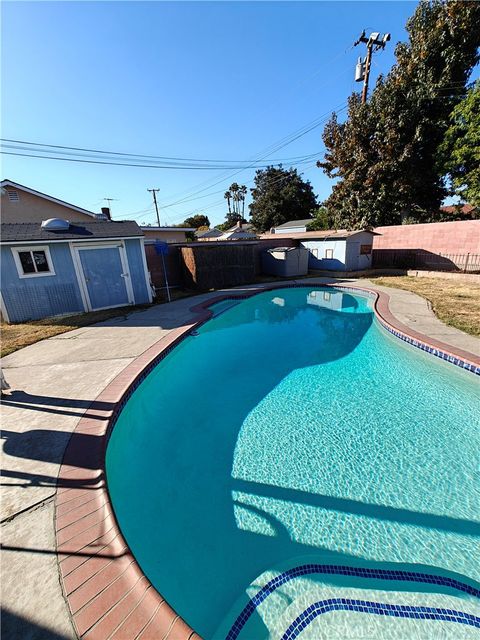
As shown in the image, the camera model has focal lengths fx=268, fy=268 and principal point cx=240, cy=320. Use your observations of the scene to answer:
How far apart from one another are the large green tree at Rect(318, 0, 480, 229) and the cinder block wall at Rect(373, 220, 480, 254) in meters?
1.74

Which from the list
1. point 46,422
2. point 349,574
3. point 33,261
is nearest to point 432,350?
point 349,574

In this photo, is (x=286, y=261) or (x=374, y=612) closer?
(x=374, y=612)

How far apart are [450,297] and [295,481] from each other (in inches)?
397

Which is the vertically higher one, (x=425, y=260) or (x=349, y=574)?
(x=425, y=260)

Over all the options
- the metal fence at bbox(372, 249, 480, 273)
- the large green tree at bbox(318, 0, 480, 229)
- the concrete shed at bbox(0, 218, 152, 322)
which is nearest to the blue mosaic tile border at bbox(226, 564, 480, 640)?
the concrete shed at bbox(0, 218, 152, 322)

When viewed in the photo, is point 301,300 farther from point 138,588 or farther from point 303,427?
point 138,588

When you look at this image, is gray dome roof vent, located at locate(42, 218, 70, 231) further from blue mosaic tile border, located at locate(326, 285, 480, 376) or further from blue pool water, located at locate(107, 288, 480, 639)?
blue mosaic tile border, located at locate(326, 285, 480, 376)

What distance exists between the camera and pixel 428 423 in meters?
4.24

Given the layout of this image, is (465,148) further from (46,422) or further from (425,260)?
(46,422)

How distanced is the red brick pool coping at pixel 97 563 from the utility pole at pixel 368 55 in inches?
908

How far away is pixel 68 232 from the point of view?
9.10m

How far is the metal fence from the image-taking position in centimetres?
1407

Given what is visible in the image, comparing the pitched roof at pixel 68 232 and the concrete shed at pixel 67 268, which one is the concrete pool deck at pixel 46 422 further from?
the pitched roof at pixel 68 232

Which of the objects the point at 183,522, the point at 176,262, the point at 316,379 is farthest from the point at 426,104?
the point at 183,522
